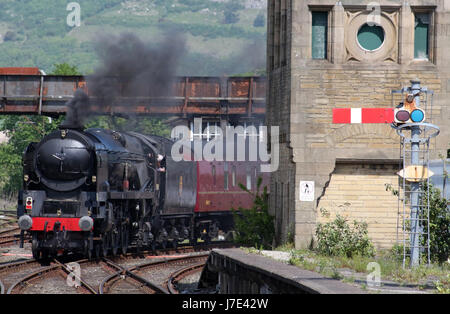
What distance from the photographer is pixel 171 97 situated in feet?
122

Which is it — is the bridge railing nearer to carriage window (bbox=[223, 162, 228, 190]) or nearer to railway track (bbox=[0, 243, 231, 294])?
carriage window (bbox=[223, 162, 228, 190])

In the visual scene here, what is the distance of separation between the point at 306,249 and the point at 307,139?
2339 millimetres

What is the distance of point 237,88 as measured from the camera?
37.8 metres

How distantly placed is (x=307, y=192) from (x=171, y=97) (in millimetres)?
21780

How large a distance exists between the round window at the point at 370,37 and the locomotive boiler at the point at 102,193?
723 centimetres

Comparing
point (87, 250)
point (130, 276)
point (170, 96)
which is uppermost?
point (170, 96)

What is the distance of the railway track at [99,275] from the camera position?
15.4 m

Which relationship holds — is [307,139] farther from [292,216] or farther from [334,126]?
[292,216]

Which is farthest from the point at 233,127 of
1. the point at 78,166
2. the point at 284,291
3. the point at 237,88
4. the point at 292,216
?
the point at 284,291

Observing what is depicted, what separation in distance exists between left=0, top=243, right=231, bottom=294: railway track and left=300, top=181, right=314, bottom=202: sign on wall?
3366mm

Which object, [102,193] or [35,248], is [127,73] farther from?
[35,248]

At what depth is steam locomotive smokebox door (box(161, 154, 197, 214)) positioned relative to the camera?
965 inches

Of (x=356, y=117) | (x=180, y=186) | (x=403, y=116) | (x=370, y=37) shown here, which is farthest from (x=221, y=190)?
(x=403, y=116)

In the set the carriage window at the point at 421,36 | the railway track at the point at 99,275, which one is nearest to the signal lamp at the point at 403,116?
the carriage window at the point at 421,36
